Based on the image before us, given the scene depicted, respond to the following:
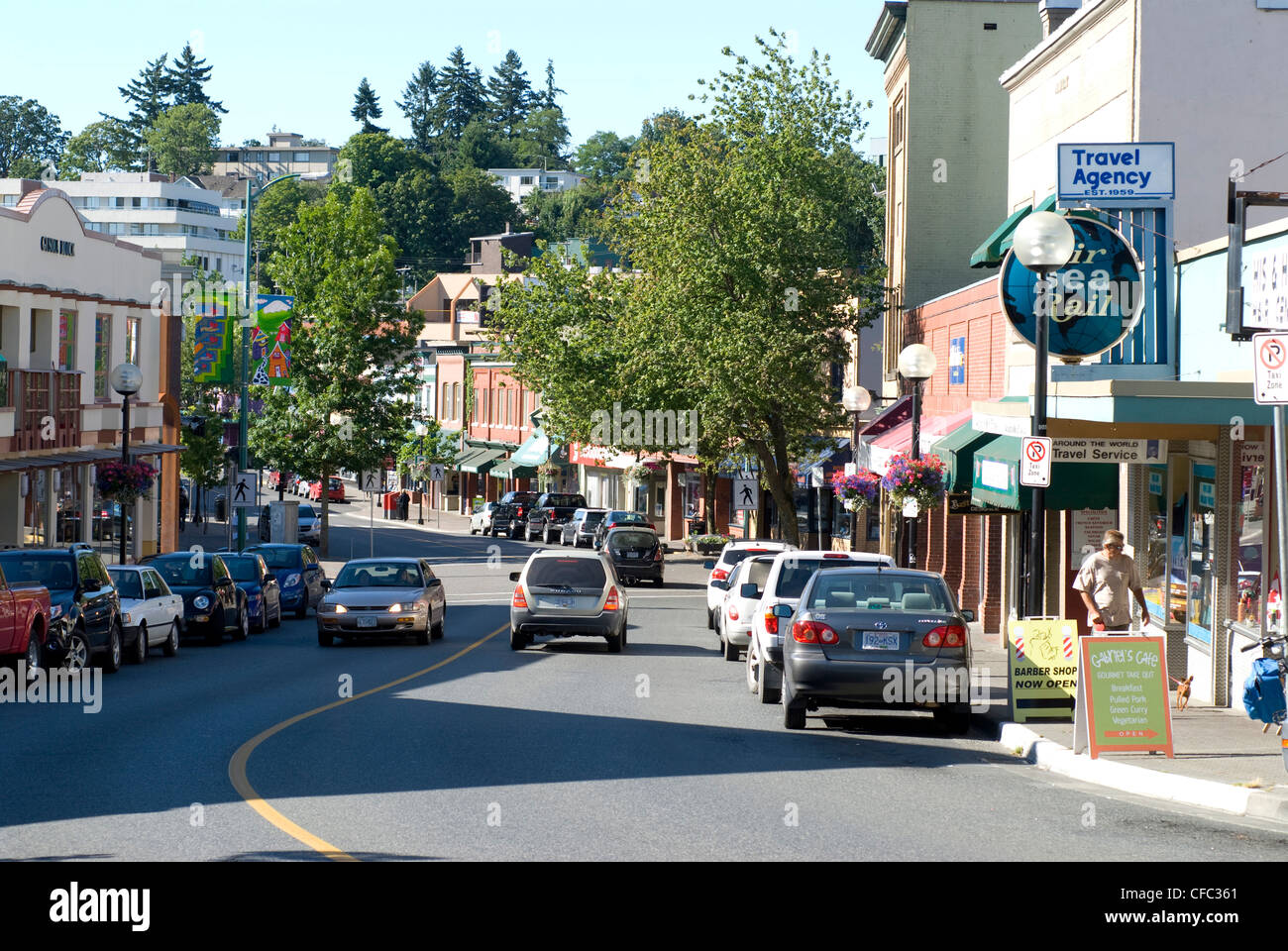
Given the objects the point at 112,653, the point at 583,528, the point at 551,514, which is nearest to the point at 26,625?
the point at 112,653

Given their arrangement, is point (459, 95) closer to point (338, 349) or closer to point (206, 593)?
point (338, 349)

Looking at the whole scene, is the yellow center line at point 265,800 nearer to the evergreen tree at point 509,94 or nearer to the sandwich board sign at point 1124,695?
the sandwich board sign at point 1124,695

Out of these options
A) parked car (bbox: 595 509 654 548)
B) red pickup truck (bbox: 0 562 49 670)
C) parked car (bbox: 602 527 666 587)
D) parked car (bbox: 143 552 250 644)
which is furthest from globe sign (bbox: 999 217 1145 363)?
parked car (bbox: 595 509 654 548)

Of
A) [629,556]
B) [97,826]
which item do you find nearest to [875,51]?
[629,556]

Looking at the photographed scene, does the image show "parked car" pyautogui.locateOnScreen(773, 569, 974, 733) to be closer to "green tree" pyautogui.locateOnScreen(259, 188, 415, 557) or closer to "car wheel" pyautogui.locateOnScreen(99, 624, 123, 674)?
"car wheel" pyautogui.locateOnScreen(99, 624, 123, 674)

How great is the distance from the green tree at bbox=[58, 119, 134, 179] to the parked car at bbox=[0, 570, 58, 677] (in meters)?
153

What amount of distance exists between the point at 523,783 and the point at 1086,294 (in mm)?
10200

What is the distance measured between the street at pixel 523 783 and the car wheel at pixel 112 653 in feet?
3.37

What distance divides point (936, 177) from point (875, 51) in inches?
259

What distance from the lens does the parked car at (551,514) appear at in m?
65.4

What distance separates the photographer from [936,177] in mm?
39875

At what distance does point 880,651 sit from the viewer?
1492 cm
